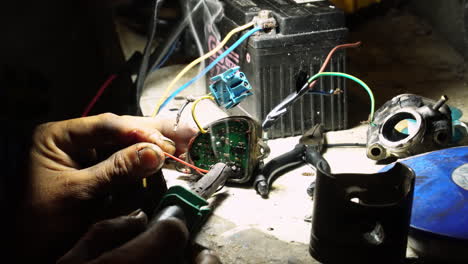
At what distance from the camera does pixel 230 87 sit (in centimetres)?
169

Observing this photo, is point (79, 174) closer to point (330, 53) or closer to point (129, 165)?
point (129, 165)

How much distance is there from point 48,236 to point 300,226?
27.4 inches

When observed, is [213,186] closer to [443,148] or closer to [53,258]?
[53,258]

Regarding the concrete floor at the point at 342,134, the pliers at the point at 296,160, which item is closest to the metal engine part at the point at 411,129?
the concrete floor at the point at 342,134

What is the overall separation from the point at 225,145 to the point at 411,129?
2.08 feet

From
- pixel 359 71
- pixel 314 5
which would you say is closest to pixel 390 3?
pixel 359 71

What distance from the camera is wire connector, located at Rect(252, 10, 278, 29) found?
2.06 meters

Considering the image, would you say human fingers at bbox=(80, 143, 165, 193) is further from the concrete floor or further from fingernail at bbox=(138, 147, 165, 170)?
the concrete floor

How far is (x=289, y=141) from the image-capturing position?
2164mm

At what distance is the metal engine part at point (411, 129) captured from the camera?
1.83 metres

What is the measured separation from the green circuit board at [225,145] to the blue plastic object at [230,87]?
0.08 meters

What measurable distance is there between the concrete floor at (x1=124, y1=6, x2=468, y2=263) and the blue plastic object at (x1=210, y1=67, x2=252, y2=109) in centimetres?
31

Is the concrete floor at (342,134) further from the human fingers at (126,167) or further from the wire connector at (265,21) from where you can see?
the wire connector at (265,21)

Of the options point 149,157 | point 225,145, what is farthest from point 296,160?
point 149,157
